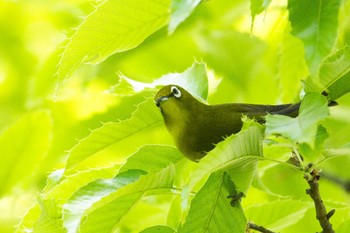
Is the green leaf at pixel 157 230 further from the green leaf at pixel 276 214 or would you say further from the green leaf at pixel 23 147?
the green leaf at pixel 23 147

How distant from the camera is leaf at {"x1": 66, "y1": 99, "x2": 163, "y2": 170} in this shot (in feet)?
6.02

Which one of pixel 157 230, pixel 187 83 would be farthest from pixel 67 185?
pixel 187 83

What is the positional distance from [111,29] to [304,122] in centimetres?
52

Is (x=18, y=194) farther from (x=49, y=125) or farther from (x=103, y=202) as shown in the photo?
(x=103, y=202)

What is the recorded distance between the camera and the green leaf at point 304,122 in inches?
51.9

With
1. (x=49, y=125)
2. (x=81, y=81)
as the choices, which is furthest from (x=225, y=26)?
(x=49, y=125)

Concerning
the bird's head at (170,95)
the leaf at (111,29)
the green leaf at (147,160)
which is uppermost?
the leaf at (111,29)

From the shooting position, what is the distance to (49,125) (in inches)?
103

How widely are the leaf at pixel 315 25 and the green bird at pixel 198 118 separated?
19.6 inches

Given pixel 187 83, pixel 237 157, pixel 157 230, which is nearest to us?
pixel 237 157

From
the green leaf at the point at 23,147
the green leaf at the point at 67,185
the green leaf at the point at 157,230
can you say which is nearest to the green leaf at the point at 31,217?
the green leaf at the point at 67,185

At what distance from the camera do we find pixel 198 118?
6.64 ft

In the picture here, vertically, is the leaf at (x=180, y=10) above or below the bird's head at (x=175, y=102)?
above

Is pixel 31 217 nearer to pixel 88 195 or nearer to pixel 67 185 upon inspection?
pixel 67 185
